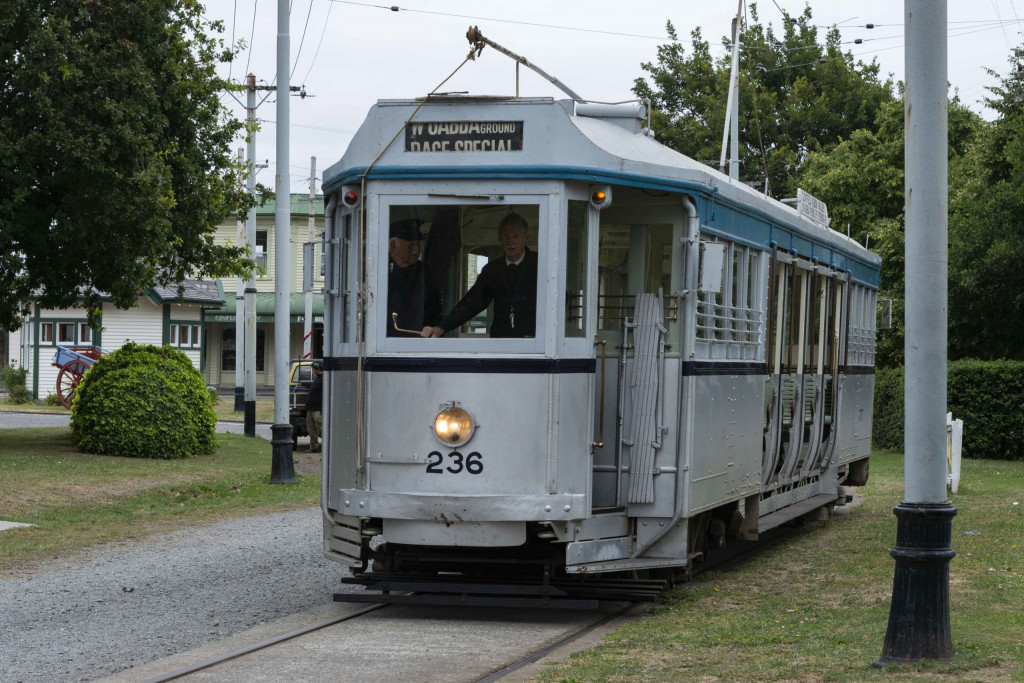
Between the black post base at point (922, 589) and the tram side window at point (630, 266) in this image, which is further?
the tram side window at point (630, 266)

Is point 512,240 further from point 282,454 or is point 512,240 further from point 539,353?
point 282,454

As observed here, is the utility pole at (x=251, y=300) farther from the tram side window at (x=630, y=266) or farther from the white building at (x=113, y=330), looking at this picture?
the tram side window at (x=630, y=266)

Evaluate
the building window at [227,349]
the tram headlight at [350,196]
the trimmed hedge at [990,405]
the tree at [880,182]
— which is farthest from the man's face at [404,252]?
the building window at [227,349]

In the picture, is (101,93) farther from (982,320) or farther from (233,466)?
(982,320)

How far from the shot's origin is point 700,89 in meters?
51.0

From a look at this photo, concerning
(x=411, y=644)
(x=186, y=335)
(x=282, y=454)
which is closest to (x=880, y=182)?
(x=282, y=454)

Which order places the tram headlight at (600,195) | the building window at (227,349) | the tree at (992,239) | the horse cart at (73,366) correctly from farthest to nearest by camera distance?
1. the building window at (227,349)
2. the horse cart at (73,366)
3. the tree at (992,239)
4. the tram headlight at (600,195)

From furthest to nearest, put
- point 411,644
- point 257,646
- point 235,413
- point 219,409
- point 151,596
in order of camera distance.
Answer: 1. point 219,409
2. point 235,413
3. point 151,596
4. point 411,644
5. point 257,646

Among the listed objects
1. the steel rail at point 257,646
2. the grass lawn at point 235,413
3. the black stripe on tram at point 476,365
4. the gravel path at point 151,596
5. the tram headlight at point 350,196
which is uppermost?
the tram headlight at point 350,196

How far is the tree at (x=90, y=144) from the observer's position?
2047 cm

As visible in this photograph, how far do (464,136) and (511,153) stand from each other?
1.13 feet

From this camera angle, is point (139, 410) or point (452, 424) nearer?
point (452, 424)

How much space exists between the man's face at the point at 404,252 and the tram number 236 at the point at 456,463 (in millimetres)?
1291

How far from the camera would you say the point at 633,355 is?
10.1 m
